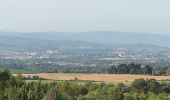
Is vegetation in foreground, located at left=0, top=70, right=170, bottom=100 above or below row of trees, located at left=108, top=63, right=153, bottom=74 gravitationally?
above

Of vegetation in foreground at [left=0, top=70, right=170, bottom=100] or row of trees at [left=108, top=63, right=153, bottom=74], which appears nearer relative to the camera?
vegetation in foreground at [left=0, top=70, right=170, bottom=100]

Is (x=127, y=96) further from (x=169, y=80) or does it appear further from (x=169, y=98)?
(x=169, y=80)

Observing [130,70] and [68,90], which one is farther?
[130,70]

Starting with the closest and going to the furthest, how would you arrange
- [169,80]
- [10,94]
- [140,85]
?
1. [10,94]
2. [140,85]
3. [169,80]

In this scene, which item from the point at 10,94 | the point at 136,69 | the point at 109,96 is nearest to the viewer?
the point at 10,94

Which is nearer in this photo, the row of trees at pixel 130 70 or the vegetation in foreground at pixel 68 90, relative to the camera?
the vegetation in foreground at pixel 68 90

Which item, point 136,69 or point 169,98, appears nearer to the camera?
point 169,98

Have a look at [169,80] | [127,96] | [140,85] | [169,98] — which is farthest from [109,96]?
[169,80]

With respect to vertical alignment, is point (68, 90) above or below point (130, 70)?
above
